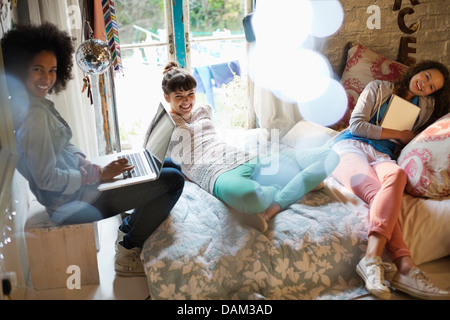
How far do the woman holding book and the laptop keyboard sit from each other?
895 mm

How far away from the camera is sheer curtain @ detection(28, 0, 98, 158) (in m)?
1.82

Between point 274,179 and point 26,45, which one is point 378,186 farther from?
point 26,45

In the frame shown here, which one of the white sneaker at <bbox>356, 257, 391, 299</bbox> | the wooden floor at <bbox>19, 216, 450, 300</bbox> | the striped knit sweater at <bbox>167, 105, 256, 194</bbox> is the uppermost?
the striped knit sweater at <bbox>167, 105, 256, 194</bbox>

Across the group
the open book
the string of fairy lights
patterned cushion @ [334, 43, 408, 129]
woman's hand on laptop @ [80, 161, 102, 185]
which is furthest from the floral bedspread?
patterned cushion @ [334, 43, 408, 129]

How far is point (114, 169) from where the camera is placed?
63.8 inches

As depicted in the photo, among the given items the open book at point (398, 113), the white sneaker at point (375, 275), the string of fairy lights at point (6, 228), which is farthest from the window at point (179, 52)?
the white sneaker at point (375, 275)

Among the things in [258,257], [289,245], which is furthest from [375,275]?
[258,257]

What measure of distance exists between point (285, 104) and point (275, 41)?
0.41 meters

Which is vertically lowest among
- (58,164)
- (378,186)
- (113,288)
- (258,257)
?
(113,288)

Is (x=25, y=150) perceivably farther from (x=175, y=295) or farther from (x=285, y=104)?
(x=285, y=104)

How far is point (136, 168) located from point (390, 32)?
2.03 metres

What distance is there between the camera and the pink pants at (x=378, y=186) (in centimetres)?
168

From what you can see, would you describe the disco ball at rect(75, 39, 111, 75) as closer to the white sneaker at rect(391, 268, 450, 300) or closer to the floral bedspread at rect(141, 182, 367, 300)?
the floral bedspread at rect(141, 182, 367, 300)

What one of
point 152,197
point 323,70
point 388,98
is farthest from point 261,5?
point 152,197
